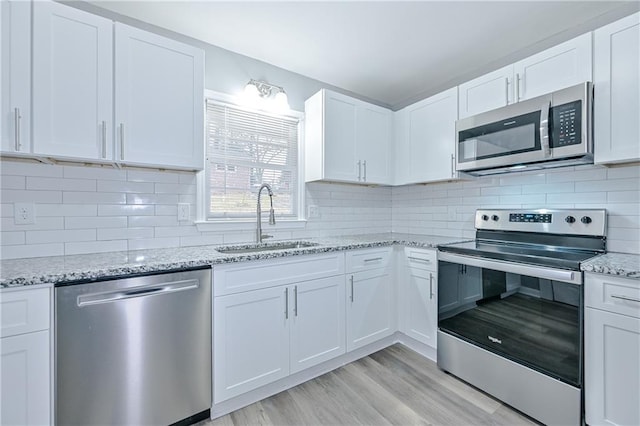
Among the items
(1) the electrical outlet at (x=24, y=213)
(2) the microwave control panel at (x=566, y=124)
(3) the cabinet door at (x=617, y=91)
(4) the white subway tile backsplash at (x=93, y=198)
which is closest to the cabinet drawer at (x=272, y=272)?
(4) the white subway tile backsplash at (x=93, y=198)

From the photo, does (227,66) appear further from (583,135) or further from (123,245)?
(583,135)

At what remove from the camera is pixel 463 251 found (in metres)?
1.97

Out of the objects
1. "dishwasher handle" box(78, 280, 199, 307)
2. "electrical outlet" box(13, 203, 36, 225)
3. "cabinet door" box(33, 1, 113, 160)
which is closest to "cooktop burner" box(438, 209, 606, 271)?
"dishwasher handle" box(78, 280, 199, 307)

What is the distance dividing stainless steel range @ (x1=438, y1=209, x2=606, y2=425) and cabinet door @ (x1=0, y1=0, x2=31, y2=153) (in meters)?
2.55

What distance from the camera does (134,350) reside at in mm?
1368

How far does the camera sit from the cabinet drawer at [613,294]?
1290 millimetres

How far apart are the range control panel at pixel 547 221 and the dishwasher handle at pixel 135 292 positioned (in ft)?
7.46

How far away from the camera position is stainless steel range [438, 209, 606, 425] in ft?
4.89

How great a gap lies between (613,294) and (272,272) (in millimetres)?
1764

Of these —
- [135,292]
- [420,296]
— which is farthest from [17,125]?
[420,296]

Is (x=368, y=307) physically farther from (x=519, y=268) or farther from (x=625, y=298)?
(x=625, y=298)

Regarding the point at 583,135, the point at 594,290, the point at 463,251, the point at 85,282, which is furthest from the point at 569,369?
the point at 85,282

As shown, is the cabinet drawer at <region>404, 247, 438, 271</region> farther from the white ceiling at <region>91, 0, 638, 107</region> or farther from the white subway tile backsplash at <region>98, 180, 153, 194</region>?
the white subway tile backsplash at <region>98, 180, 153, 194</region>

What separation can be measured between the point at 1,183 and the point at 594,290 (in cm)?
315
